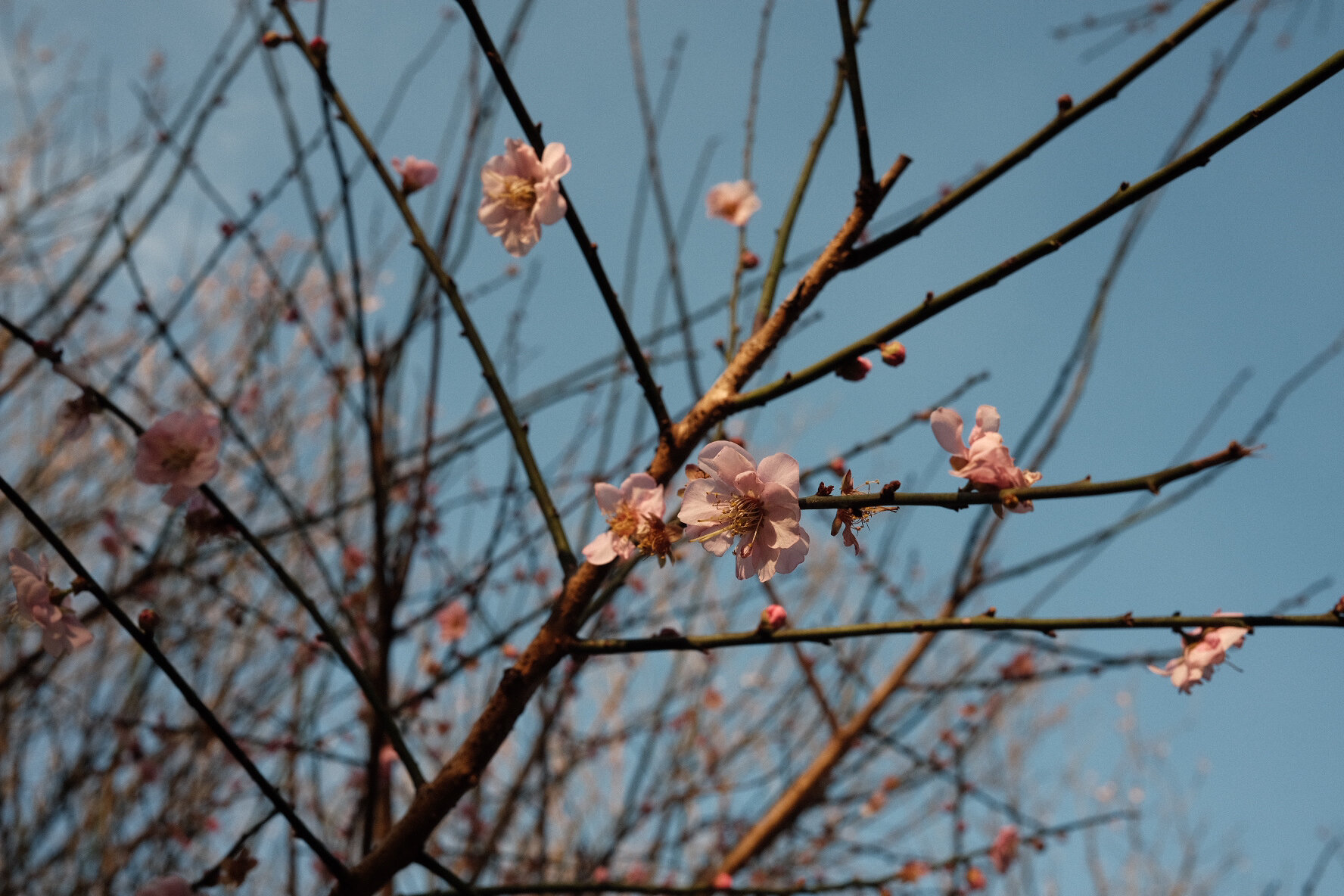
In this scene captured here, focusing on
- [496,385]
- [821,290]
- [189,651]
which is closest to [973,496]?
[821,290]

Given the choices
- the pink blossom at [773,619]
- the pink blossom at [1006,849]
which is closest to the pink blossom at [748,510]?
the pink blossom at [773,619]

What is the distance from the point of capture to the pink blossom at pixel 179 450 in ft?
4.63

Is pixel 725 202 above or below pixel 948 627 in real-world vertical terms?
above

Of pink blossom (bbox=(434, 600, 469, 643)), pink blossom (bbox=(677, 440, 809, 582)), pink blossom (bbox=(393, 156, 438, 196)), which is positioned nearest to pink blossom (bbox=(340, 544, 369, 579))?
pink blossom (bbox=(434, 600, 469, 643))

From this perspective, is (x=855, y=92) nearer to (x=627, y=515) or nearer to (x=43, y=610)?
(x=627, y=515)

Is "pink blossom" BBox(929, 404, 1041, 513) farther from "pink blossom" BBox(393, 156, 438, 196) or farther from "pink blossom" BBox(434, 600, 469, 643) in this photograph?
"pink blossom" BBox(434, 600, 469, 643)

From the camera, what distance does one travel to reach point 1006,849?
3121 mm

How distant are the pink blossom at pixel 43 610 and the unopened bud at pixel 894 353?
142 cm

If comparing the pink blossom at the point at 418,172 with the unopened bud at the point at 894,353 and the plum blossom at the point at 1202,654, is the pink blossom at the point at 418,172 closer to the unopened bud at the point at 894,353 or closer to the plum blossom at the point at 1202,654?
the unopened bud at the point at 894,353

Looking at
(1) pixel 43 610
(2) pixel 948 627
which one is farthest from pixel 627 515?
(1) pixel 43 610

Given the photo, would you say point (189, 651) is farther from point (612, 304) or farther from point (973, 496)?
point (973, 496)

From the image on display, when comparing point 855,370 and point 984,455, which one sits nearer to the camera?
point 984,455

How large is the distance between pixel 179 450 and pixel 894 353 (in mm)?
1244

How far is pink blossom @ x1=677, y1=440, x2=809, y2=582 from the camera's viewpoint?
111 centimetres
